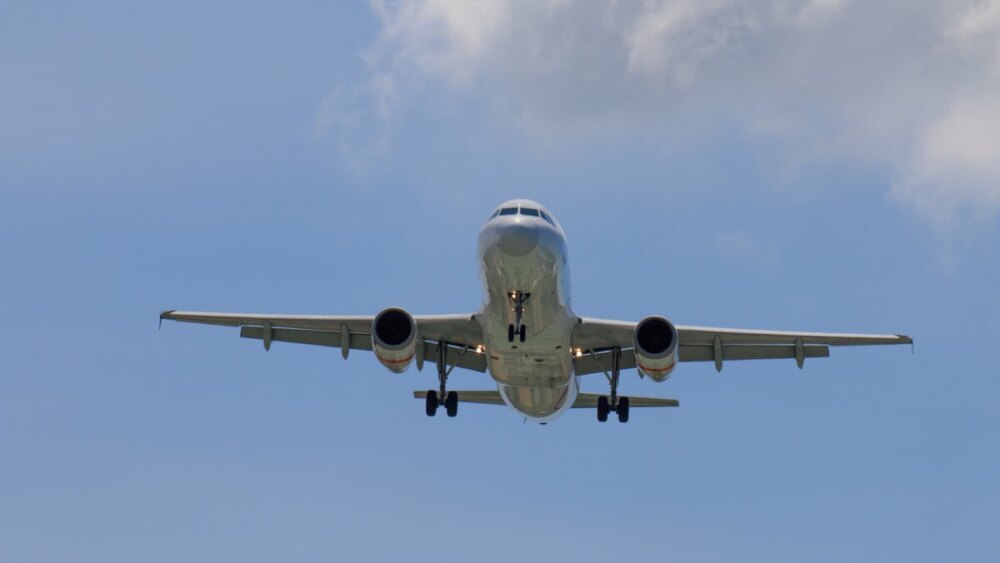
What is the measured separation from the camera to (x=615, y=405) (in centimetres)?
3906

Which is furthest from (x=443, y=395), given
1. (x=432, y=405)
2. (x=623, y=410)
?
(x=623, y=410)

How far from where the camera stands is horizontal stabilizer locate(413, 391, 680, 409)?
40062 millimetres

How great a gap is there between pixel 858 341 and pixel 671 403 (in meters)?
6.00

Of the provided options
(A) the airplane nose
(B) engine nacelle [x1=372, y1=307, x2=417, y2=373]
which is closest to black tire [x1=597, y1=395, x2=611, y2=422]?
(B) engine nacelle [x1=372, y1=307, x2=417, y2=373]

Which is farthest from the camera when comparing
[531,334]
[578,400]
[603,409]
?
[578,400]

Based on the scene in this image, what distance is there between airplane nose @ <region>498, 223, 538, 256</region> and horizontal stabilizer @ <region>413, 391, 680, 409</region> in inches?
335

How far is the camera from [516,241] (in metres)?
32.0

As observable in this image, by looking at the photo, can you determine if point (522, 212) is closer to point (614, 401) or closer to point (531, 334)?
point (531, 334)

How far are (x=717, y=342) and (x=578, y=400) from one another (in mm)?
4772

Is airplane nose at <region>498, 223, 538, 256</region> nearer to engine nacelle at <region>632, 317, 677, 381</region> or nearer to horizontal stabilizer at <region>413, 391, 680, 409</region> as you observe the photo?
engine nacelle at <region>632, 317, 677, 381</region>

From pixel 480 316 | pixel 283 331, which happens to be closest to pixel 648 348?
pixel 480 316

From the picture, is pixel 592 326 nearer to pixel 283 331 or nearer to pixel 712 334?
pixel 712 334

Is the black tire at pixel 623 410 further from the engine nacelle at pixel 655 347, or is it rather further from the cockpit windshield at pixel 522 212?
the cockpit windshield at pixel 522 212

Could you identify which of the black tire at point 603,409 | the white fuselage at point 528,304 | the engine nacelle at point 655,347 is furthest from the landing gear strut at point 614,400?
the engine nacelle at point 655,347
